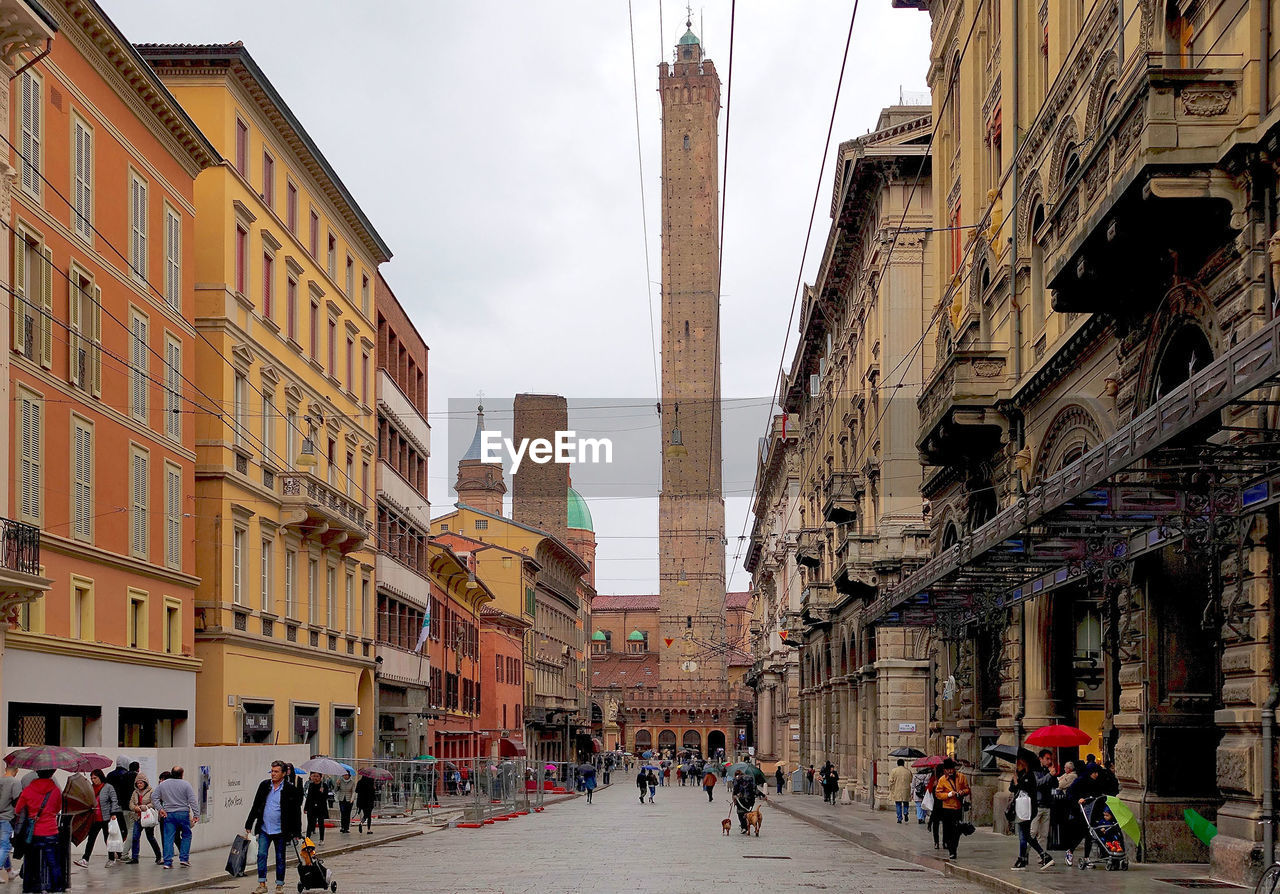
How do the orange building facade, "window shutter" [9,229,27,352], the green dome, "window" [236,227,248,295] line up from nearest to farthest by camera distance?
"window shutter" [9,229,27,352], the orange building facade, "window" [236,227,248,295], the green dome

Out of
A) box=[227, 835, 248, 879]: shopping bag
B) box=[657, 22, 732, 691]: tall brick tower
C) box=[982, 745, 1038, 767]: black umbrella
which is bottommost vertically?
box=[227, 835, 248, 879]: shopping bag

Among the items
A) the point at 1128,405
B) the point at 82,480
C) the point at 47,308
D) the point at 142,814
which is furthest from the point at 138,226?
the point at 1128,405

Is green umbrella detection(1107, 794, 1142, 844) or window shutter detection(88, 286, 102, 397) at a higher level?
window shutter detection(88, 286, 102, 397)

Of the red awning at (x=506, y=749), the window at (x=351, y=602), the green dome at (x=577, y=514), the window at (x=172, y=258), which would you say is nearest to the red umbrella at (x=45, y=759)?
the window at (x=172, y=258)

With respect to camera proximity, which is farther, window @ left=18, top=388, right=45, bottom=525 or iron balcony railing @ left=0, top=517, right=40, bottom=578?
window @ left=18, top=388, right=45, bottom=525

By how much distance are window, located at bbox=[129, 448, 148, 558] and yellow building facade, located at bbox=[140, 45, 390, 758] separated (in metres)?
4.85

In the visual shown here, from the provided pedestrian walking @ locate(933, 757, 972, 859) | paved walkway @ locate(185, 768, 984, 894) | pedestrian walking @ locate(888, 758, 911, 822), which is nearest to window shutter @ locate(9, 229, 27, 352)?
paved walkway @ locate(185, 768, 984, 894)

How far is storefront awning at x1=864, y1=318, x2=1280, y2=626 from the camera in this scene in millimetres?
15586

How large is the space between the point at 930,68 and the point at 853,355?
703 inches

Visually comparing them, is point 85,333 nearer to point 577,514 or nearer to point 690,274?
point 690,274

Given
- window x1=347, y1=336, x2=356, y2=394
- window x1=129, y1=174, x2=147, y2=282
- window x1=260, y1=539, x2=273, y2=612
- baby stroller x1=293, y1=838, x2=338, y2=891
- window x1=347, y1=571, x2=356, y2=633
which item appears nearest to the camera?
baby stroller x1=293, y1=838, x2=338, y2=891

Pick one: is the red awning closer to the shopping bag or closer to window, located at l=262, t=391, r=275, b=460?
window, located at l=262, t=391, r=275, b=460

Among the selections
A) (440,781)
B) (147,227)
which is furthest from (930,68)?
(440,781)

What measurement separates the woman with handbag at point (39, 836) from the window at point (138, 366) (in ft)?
44.2
